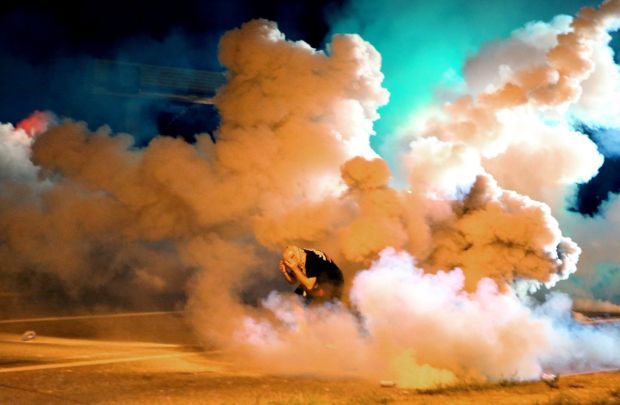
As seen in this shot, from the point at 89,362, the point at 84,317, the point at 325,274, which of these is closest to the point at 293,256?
the point at 325,274

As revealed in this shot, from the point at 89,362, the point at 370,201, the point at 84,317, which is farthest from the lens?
the point at 84,317

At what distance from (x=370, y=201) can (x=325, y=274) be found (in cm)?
142

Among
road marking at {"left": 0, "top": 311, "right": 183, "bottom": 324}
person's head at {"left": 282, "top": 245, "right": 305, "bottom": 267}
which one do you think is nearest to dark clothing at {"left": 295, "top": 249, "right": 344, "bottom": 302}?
person's head at {"left": 282, "top": 245, "right": 305, "bottom": 267}

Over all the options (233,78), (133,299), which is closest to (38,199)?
(133,299)

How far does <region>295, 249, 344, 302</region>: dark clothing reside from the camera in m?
11.5

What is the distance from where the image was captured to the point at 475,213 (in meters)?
11.1

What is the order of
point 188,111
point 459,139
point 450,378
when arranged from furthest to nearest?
point 188,111
point 459,139
point 450,378

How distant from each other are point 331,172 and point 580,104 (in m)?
4.57

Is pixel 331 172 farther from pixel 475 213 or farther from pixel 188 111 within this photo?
pixel 188 111

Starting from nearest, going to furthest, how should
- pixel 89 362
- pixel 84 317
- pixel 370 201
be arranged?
pixel 89 362, pixel 370 201, pixel 84 317

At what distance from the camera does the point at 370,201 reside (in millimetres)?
11352

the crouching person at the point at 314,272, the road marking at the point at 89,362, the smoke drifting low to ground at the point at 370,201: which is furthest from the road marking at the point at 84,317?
the crouching person at the point at 314,272

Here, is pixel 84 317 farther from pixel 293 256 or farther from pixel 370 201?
pixel 370 201

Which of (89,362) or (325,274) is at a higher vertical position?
(325,274)
